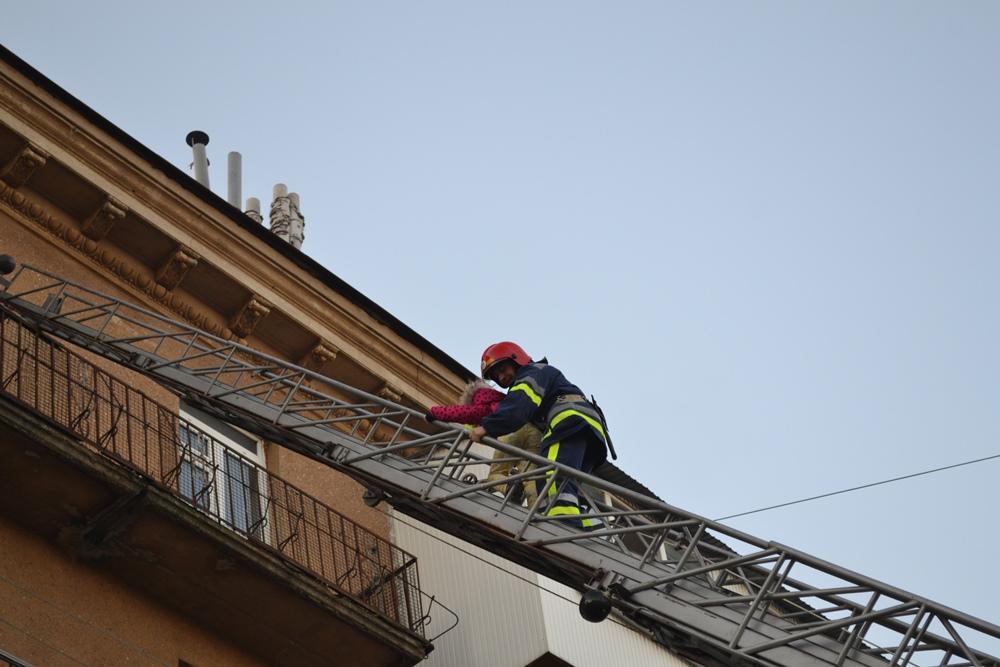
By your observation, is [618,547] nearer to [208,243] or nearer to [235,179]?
[208,243]

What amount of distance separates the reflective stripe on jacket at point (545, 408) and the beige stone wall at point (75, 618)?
373 cm

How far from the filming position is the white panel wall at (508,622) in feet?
53.2

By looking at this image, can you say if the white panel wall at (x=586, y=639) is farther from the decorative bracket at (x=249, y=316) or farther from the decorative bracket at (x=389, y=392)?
the decorative bracket at (x=249, y=316)

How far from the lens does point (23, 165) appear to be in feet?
53.4

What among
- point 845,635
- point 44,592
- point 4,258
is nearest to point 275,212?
point 4,258

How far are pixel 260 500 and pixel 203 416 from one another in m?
1.35

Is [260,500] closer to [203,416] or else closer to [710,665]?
[203,416]

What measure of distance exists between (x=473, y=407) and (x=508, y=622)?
165 inches

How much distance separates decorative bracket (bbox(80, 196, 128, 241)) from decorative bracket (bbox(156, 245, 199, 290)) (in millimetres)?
772

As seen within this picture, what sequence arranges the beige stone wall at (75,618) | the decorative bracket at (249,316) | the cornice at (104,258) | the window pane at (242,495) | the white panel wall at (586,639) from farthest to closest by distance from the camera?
the decorative bracket at (249,316), the cornice at (104,258), the white panel wall at (586,639), the window pane at (242,495), the beige stone wall at (75,618)

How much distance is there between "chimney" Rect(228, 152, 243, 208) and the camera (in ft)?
81.4

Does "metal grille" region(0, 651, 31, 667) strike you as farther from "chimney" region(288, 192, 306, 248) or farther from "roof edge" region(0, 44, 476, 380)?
"chimney" region(288, 192, 306, 248)

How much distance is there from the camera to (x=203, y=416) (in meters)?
17.1

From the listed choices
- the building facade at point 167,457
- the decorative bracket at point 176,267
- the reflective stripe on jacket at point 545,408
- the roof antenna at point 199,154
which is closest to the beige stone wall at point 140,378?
the building facade at point 167,457
